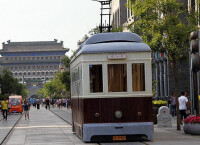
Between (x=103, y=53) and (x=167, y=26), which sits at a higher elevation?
(x=167, y=26)

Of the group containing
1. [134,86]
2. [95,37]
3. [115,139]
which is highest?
[95,37]

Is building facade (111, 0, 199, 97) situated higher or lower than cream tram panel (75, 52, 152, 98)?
higher

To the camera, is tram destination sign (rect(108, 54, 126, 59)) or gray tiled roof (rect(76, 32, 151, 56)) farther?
gray tiled roof (rect(76, 32, 151, 56))

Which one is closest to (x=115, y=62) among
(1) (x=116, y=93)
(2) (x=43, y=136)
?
(1) (x=116, y=93)

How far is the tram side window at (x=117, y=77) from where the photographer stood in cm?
1884

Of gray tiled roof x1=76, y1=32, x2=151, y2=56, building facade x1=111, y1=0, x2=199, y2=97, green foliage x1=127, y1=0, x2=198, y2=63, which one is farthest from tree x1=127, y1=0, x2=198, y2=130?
building facade x1=111, y1=0, x2=199, y2=97

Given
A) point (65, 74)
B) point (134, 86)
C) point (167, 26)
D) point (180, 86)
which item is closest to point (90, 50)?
point (134, 86)

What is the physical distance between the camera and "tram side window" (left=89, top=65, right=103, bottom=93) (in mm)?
18938

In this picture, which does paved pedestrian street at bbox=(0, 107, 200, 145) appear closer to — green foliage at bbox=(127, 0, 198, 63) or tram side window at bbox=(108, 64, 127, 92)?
tram side window at bbox=(108, 64, 127, 92)

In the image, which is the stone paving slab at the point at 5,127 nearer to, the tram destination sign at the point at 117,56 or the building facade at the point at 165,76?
the tram destination sign at the point at 117,56

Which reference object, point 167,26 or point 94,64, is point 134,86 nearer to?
point 94,64

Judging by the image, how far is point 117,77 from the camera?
18938 mm

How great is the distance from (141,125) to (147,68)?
1625 millimetres

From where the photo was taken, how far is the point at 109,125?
61.3 ft
